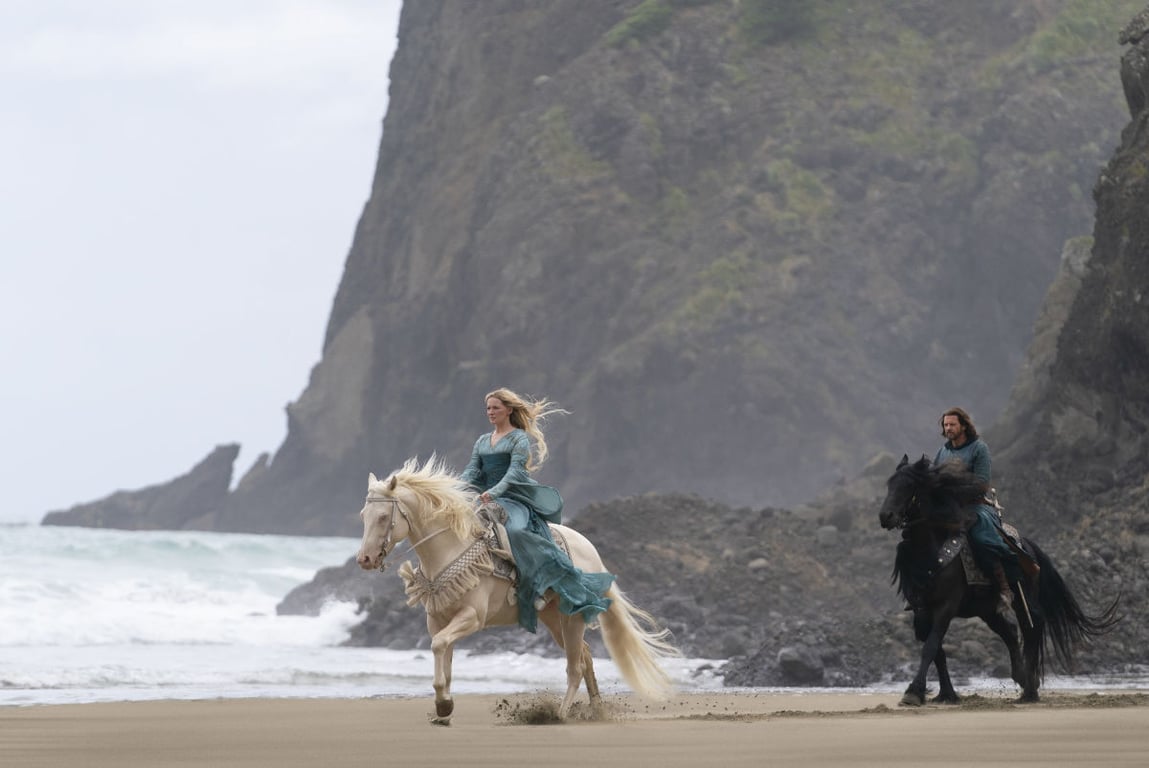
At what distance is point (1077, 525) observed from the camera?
26234 mm

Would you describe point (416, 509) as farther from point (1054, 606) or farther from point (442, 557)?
point (1054, 606)

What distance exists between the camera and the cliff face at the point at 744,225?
270 ft

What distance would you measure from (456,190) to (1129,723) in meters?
89.1

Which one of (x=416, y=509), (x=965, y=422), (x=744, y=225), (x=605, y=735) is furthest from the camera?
(x=744, y=225)

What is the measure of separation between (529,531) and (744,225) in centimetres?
7473

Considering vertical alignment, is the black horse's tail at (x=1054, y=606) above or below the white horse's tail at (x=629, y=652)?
above

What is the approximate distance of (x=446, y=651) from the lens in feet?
36.2

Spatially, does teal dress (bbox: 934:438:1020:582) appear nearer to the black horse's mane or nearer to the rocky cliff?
the black horse's mane

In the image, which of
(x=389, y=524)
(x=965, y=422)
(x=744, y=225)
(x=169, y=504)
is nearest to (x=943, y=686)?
(x=965, y=422)

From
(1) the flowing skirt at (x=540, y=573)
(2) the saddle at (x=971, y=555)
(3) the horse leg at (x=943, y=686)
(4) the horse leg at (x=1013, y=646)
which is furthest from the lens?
(4) the horse leg at (x=1013, y=646)

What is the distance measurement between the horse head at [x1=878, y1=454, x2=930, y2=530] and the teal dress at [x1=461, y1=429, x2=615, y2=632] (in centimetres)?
201

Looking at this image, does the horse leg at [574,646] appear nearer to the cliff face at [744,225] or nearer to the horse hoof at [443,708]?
the horse hoof at [443,708]

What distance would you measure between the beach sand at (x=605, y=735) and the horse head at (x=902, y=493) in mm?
1322

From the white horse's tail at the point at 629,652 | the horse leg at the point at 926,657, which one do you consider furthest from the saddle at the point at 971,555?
the white horse's tail at the point at 629,652
